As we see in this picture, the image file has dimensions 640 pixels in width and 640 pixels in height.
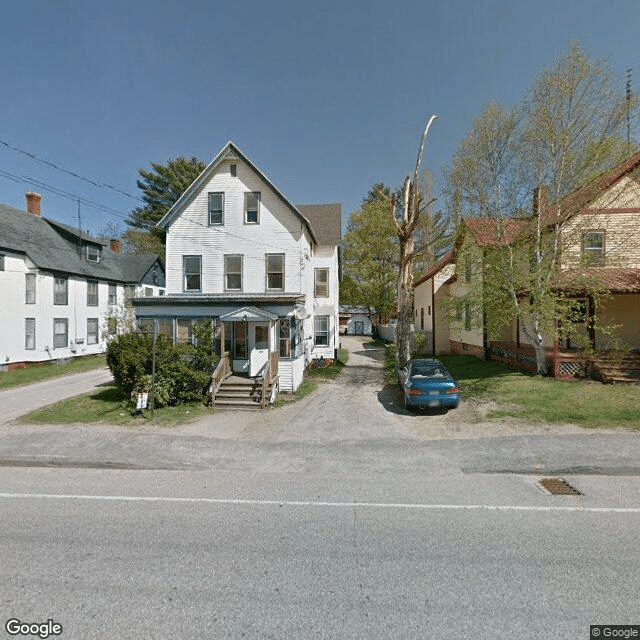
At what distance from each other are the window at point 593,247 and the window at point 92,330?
32.2 meters

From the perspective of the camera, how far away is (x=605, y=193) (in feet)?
44.3

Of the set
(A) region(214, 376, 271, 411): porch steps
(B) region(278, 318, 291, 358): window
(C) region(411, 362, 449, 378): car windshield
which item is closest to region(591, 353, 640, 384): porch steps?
(C) region(411, 362, 449, 378): car windshield

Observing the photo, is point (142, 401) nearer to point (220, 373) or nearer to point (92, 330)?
point (220, 373)

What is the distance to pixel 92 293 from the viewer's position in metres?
27.2

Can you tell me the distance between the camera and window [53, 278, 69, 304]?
23547 mm

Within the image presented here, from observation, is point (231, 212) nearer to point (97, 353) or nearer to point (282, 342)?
point (282, 342)

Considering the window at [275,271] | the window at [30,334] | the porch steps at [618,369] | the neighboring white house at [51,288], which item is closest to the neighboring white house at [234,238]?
the window at [275,271]

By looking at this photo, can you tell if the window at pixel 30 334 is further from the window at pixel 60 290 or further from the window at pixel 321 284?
the window at pixel 321 284

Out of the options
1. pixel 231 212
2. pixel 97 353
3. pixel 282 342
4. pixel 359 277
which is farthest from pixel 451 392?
pixel 97 353

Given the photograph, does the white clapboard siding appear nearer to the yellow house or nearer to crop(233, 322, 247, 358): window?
crop(233, 322, 247, 358): window

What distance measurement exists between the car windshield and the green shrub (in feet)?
24.7

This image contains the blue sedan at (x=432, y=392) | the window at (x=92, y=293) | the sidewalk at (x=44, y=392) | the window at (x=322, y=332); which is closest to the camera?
the blue sedan at (x=432, y=392)

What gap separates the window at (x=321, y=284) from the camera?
20953 millimetres

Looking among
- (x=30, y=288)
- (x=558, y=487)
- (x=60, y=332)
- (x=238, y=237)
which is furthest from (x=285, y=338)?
(x=60, y=332)
